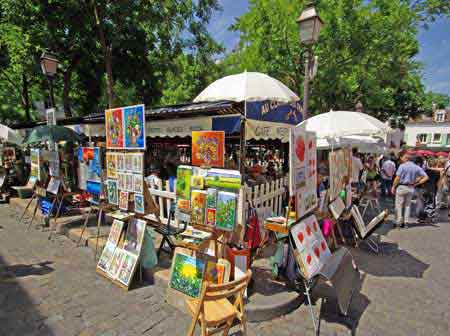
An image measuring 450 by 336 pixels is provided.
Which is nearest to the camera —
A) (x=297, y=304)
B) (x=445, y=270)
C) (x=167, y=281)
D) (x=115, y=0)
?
(x=297, y=304)

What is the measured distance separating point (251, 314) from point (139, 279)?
71.8 inches

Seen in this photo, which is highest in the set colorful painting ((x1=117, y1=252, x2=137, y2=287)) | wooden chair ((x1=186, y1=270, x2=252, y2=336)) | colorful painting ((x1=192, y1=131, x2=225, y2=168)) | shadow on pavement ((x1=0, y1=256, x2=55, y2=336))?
colorful painting ((x1=192, y1=131, x2=225, y2=168))

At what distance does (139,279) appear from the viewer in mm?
3693

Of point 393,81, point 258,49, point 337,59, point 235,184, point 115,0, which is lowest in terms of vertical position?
point 235,184

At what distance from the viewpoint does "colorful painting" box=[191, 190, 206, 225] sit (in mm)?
3121

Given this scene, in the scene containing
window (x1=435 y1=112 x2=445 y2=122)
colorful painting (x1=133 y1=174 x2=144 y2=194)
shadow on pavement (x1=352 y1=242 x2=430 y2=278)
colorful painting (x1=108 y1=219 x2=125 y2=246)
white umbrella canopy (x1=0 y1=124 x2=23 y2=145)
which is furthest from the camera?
window (x1=435 y1=112 x2=445 y2=122)

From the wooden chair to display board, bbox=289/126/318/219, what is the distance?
1.21 metres

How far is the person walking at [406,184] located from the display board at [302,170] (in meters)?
3.92

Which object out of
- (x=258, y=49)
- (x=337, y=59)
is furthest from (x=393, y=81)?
(x=258, y=49)

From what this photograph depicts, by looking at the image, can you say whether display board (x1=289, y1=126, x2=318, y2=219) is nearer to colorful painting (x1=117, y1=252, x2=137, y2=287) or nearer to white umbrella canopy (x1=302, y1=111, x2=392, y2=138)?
white umbrella canopy (x1=302, y1=111, x2=392, y2=138)

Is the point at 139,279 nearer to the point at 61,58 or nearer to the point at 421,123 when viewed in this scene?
the point at 61,58

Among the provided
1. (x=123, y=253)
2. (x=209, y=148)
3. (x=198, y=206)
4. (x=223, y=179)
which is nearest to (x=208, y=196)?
(x=198, y=206)

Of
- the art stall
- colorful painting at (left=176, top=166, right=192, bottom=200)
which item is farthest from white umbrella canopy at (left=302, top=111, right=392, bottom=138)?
the art stall

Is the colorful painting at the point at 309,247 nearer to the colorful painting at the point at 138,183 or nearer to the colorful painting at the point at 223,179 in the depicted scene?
the colorful painting at the point at 223,179
